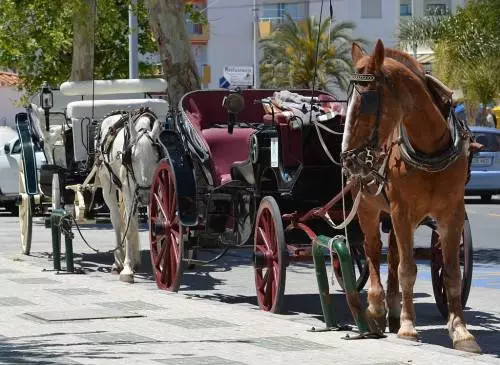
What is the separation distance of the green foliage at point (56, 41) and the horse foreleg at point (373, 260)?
1331 centimetres

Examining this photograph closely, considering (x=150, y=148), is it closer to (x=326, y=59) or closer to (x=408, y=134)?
(x=408, y=134)

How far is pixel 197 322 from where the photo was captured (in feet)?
38.7

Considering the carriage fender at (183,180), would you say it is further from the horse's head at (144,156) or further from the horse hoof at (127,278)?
the horse hoof at (127,278)

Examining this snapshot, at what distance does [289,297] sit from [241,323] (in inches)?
108

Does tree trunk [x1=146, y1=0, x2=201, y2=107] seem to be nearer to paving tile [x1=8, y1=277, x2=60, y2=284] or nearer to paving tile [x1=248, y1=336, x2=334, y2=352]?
paving tile [x1=8, y1=277, x2=60, y2=284]

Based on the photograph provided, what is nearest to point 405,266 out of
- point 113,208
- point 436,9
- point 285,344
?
point 285,344

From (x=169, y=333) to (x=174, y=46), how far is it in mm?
10849

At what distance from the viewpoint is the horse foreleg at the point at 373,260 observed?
36.3ft

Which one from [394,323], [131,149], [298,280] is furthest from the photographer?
[298,280]

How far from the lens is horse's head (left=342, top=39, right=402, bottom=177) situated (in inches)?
397

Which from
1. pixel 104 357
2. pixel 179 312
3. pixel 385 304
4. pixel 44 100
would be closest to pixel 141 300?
pixel 179 312

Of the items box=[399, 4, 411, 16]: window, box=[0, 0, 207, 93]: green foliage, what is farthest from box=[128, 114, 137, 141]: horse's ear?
box=[399, 4, 411, 16]: window

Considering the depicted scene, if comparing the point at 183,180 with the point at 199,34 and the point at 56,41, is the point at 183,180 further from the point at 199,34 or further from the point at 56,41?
the point at 199,34

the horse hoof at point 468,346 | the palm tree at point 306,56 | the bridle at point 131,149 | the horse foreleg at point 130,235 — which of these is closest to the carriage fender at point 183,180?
the bridle at point 131,149
